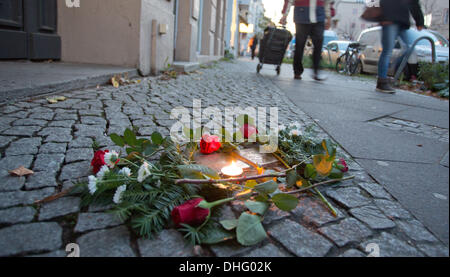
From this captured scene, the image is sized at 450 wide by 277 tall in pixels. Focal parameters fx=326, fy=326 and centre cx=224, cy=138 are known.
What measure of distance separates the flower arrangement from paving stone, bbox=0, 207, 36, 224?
0.57ft

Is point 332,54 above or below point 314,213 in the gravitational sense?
above

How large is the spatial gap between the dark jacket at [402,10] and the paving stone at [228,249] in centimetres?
78

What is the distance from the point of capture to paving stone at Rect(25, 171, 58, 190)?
1372mm

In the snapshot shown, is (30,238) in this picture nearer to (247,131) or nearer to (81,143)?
(81,143)

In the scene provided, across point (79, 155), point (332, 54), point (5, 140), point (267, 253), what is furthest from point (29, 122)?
point (332, 54)

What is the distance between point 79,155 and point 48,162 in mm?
161

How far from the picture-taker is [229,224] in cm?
112

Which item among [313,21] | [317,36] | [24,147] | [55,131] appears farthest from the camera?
[317,36]

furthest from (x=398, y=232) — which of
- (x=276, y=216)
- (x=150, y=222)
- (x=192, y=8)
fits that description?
(x=192, y=8)

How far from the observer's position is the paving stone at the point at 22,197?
1220mm

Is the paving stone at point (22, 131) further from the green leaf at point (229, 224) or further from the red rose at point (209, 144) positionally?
the green leaf at point (229, 224)

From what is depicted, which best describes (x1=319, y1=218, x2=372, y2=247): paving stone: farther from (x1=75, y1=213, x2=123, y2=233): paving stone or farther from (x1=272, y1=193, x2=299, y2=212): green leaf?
(x1=75, y1=213, x2=123, y2=233): paving stone

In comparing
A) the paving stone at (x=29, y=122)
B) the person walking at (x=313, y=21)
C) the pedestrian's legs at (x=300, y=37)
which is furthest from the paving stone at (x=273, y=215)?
the pedestrian's legs at (x=300, y=37)

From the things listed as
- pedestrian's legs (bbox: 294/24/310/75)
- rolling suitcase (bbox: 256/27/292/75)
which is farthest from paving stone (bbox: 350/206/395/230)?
rolling suitcase (bbox: 256/27/292/75)
